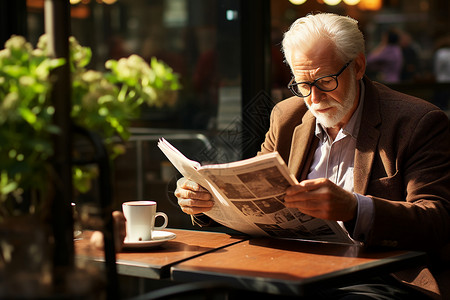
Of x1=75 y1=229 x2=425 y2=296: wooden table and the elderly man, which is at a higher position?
the elderly man

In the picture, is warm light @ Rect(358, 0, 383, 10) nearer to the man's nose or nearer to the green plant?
the man's nose

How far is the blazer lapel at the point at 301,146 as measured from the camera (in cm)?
238

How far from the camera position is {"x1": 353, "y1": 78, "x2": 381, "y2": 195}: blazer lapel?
2.14 metres

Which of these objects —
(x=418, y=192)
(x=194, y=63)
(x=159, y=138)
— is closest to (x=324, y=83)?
(x=418, y=192)

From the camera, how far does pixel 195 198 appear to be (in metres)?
2.10

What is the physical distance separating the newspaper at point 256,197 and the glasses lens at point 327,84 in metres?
0.53

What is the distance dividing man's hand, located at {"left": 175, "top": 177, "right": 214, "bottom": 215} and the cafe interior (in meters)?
0.10

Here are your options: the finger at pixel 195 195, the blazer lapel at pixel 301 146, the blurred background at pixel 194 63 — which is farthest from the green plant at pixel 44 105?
the blurred background at pixel 194 63

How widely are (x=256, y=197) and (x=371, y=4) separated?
8.07m

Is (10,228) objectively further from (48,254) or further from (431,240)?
(431,240)

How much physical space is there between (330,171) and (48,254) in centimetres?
138

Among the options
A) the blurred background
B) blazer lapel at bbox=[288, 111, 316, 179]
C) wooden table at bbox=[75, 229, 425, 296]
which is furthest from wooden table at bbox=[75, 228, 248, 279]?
the blurred background

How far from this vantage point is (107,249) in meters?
1.33

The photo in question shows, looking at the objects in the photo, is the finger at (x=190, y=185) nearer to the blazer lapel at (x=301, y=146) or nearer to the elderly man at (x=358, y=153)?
the elderly man at (x=358, y=153)
